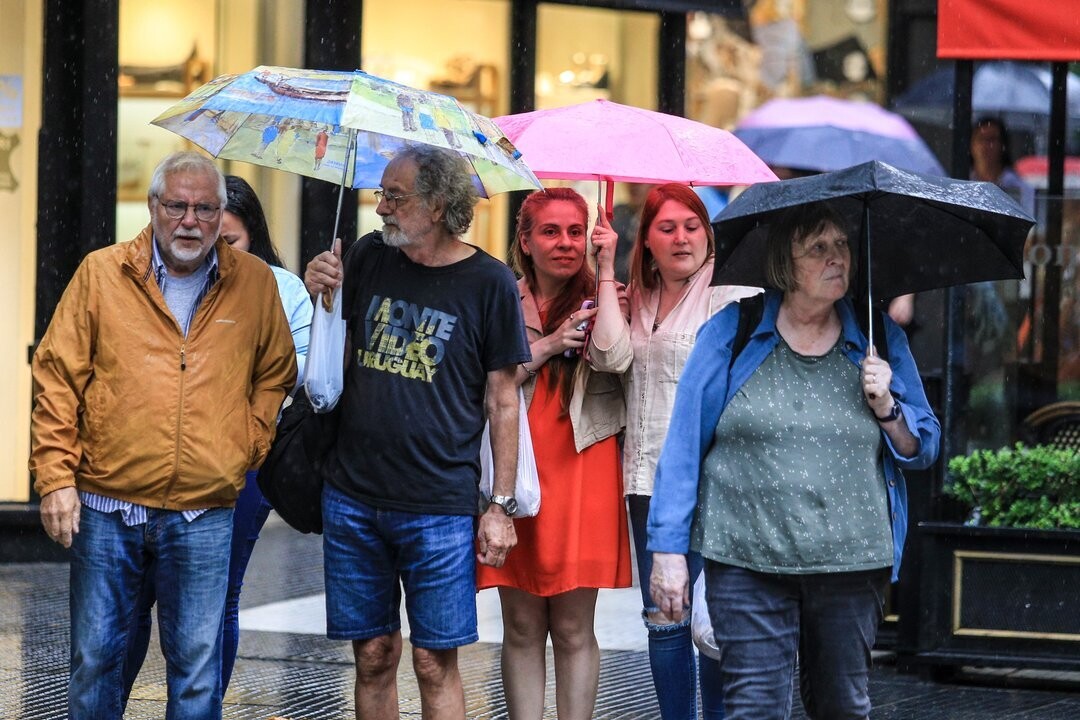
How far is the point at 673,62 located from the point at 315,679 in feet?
16.7

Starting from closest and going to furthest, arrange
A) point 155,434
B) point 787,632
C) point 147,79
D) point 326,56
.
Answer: point 787,632, point 155,434, point 147,79, point 326,56

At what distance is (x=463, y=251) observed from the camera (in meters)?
5.16

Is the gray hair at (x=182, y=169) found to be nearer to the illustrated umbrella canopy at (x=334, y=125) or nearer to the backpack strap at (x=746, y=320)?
the illustrated umbrella canopy at (x=334, y=125)

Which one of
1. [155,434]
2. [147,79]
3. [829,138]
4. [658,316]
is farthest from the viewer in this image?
[829,138]

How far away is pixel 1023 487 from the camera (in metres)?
7.28

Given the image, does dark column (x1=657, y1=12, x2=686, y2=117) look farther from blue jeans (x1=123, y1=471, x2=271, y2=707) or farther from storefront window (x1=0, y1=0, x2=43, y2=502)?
blue jeans (x1=123, y1=471, x2=271, y2=707)

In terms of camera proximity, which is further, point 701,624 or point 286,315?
point 286,315

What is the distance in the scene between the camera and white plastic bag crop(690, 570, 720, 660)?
521cm

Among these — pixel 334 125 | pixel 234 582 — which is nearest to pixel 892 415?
pixel 334 125

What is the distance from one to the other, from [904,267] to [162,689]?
3476mm

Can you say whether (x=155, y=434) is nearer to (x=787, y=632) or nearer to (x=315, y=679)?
(x=787, y=632)

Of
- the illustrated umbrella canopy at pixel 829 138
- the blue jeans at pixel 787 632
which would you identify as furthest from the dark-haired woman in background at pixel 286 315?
the illustrated umbrella canopy at pixel 829 138

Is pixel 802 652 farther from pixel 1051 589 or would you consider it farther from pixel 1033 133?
pixel 1033 133

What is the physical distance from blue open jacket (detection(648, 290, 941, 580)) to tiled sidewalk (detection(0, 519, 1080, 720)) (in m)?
2.18
